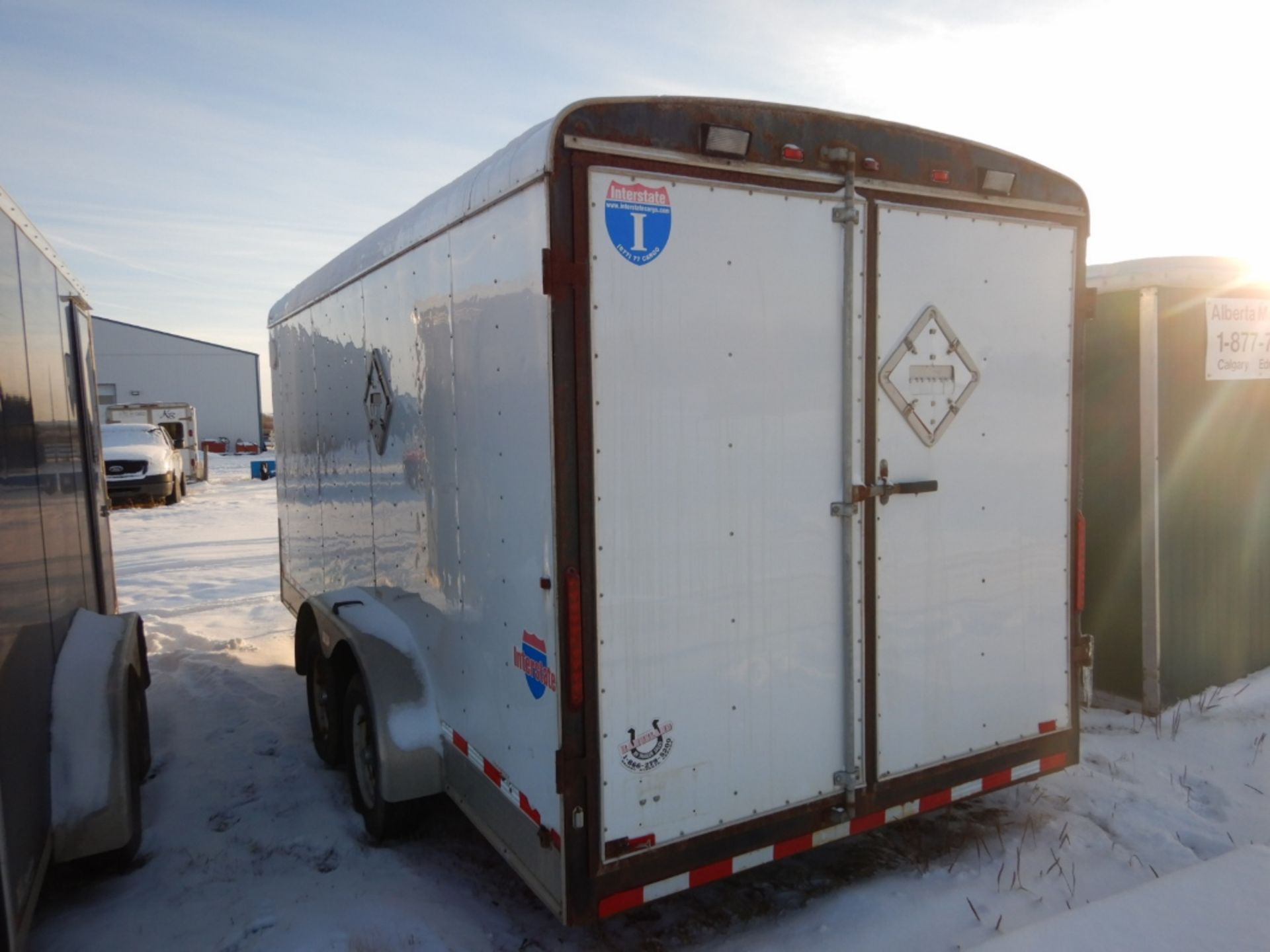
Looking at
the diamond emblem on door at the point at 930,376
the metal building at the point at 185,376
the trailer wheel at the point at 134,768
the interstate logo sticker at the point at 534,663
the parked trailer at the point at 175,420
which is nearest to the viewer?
the interstate logo sticker at the point at 534,663

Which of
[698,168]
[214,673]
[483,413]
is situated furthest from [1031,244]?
[214,673]

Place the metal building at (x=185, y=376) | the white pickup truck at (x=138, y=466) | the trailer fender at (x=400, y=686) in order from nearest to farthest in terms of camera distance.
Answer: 1. the trailer fender at (x=400, y=686)
2. the white pickup truck at (x=138, y=466)
3. the metal building at (x=185, y=376)

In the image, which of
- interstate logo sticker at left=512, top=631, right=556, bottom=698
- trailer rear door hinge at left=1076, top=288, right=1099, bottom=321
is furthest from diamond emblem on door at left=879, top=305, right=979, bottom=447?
interstate logo sticker at left=512, top=631, right=556, bottom=698

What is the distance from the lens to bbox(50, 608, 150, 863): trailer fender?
137 inches

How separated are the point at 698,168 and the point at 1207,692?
5.01m

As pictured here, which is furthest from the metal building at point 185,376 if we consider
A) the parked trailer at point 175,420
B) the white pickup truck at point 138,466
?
the white pickup truck at point 138,466

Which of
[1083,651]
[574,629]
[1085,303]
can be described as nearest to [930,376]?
[1085,303]

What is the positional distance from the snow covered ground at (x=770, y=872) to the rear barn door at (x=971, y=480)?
0.56m

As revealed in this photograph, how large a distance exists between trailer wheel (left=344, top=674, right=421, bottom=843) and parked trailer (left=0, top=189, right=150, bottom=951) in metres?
0.96

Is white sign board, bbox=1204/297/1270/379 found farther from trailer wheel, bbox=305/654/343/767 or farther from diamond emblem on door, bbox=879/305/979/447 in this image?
trailer wheel, bbox=305/654/343/767

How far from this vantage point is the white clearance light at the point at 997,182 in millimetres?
3570

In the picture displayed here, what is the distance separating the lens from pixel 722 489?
3070 millimetres

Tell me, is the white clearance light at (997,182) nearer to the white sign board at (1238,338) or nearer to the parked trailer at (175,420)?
the white sign board at (1238,338)

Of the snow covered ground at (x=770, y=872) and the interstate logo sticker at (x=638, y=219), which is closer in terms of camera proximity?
the interstate logo sticker at (x=638, y=219)
